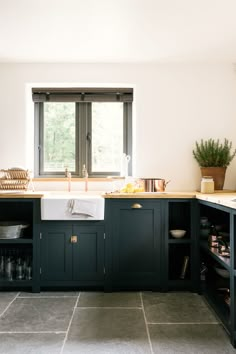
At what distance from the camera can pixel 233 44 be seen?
3.10 metres

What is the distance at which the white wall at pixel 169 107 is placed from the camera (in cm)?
355

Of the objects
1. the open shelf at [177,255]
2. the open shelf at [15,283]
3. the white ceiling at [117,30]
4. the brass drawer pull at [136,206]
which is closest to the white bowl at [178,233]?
the open shelf at [177,255]

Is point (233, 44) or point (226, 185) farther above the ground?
point (233, 44)

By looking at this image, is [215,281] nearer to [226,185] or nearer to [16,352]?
[226,185]

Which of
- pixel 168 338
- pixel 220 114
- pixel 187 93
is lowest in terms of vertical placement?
pixel 168 338

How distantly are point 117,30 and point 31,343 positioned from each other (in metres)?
2.47

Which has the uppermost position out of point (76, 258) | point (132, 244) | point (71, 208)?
point (71, 208)

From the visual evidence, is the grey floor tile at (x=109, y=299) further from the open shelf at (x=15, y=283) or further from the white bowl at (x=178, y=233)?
the white bowl at (x=178, y=233)

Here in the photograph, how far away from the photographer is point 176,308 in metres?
2.63

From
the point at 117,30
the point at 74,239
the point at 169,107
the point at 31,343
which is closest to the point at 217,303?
the point at 74,239

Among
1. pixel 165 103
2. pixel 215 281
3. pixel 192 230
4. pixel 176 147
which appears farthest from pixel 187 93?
pixel 215 281

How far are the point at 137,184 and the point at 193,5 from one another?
1710 millimetres

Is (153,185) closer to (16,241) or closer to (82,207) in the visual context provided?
(82,207)

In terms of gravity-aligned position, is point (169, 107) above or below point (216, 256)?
above
